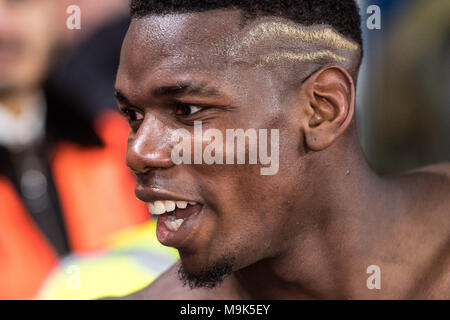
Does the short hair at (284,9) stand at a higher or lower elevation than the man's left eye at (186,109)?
higher

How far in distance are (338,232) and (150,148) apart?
755 mm

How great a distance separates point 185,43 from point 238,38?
171mm

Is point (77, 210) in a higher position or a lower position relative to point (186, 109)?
lower

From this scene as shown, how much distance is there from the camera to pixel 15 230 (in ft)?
15.9

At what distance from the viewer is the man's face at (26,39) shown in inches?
204

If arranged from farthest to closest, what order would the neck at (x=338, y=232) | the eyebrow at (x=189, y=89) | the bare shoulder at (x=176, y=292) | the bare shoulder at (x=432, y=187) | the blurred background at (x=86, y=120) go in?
the blurred background at (x=86, y=120)
the bare shoulder at (x=176, y=292)
the bare shoulder at (x=432, y=187)
the neck at (x=338, y=232)
the eyebrow at (x=189, y=89)

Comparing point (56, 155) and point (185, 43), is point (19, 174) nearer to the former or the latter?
point (56, 155)

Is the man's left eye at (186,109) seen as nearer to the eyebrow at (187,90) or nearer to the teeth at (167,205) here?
the eyebrow at (187,90)

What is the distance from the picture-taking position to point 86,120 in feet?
18.1

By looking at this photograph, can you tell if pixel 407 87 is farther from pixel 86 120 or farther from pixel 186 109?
pixel 186 109

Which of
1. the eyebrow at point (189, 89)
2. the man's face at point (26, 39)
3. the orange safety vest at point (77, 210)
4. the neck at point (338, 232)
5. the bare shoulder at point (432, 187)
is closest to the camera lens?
the eyebrow at point (189, 89)

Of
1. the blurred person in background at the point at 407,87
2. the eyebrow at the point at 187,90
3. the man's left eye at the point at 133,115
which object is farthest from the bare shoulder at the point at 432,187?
the blurred person in background at the point at 407,87

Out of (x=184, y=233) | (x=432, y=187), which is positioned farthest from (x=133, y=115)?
(x=432, y=187)

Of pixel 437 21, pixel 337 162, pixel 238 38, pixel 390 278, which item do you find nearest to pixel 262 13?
pixel 238 38
